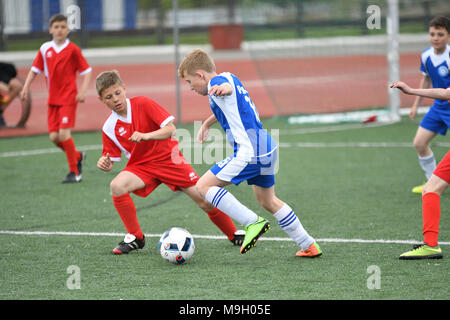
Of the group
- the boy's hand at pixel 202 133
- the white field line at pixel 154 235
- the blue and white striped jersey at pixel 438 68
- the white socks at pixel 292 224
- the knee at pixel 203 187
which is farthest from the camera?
the blue and white striped jersey at pixel 438 68

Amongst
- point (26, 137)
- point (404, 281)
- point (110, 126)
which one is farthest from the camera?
point (26, 137)

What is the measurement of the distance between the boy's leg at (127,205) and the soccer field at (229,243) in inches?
3.8

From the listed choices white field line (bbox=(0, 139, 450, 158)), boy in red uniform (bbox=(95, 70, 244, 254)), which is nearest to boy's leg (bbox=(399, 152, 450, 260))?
boy in red uniform (bbox=(95, 70, 244, 254))

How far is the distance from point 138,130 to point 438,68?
10.9ft

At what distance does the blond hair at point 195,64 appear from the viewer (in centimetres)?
470

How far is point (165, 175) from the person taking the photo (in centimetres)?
537

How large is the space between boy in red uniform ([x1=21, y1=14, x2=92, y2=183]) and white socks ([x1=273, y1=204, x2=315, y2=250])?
399cm


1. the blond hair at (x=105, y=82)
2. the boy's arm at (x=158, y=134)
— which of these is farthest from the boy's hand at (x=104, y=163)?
the blond hair at (x=105, y=82)

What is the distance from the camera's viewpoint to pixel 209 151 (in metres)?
10.1

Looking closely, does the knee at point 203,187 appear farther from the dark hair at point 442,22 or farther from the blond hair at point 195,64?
the dark hair at point 442,22

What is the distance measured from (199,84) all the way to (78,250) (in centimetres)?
173

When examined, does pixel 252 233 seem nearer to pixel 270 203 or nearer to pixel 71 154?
pixel 270 203

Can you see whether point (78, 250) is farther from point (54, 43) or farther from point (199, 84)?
point (54, 43)

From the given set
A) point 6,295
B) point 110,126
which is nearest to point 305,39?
point 110,126
